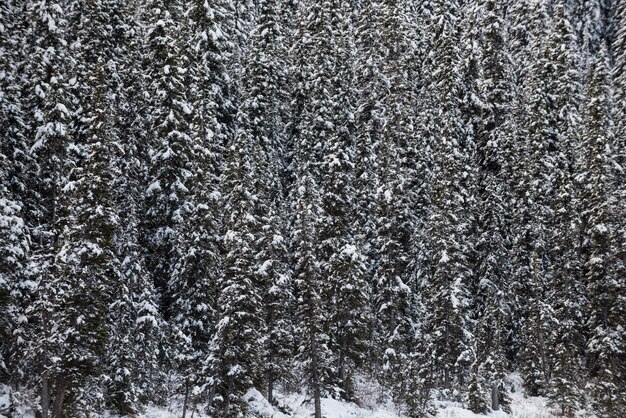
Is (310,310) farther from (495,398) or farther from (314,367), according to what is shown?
(495,398)

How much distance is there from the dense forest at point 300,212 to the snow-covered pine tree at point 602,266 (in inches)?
6.6

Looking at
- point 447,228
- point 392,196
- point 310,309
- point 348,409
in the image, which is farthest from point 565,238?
point 310,309

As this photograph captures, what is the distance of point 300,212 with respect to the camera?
84.7ft

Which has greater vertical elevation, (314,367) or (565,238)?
(565,238)

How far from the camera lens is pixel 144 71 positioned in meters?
32.5

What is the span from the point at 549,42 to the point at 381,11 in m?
14.3

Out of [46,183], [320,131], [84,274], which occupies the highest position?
[320,131]

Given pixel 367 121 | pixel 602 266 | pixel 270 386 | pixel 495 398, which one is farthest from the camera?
pixel 367 121

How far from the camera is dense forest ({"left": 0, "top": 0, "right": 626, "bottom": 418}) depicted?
71.9 feet

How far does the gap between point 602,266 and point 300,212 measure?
830 inches

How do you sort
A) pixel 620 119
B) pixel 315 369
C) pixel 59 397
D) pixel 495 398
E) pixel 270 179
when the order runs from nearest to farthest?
1. pixel 59 397
2. pixel 315 369
3. pixel 495 398
4. pixel 270 179
5. pixel 620 119

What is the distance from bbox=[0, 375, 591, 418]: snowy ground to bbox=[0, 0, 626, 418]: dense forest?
76 cm

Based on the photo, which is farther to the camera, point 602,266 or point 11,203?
point 602,266

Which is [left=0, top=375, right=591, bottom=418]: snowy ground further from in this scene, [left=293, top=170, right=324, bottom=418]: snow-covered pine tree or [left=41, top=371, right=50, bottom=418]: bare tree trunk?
[left=41, top=371, right=50, bottom=418]: bare tree trunk
